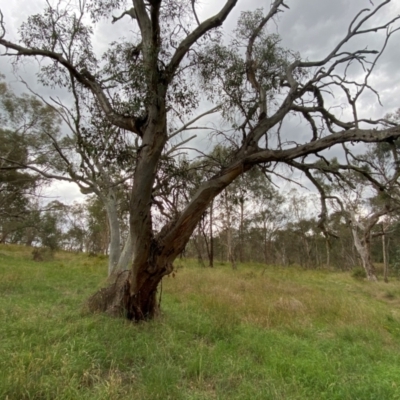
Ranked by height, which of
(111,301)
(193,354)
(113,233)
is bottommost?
(193,354)

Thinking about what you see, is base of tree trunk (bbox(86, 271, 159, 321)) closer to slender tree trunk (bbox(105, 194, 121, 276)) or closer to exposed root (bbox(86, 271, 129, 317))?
exposed root (bbox(86, 271, 129, 317))

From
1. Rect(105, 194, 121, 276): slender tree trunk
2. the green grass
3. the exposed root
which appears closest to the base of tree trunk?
the exposed root

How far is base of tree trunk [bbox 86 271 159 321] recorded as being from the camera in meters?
5.10

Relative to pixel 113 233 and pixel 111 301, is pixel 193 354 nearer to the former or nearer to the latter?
pixel 111 301

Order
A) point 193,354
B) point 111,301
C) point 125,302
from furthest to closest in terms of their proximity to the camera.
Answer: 1. point 111,301
2. point 125,302
3. point 193,354

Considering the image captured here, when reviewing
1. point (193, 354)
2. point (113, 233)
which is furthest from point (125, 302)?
point (113, 233)

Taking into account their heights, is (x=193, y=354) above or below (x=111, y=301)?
below

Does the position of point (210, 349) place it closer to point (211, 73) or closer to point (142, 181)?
point (142, 181)

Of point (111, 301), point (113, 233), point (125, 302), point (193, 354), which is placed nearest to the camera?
point (193, 354)

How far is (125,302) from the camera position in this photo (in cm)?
514

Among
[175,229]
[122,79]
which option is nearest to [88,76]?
[122,79]

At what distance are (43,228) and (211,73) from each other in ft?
59.7

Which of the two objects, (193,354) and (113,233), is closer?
(193,354)

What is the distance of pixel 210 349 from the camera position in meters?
4.12
